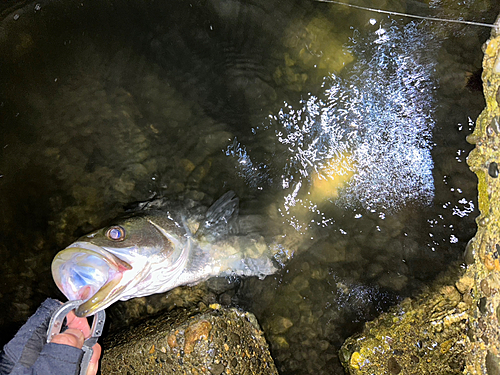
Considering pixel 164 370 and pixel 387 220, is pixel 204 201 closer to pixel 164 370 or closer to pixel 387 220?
pixel 164 370

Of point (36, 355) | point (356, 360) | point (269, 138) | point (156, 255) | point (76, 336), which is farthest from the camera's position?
point (269, 138)

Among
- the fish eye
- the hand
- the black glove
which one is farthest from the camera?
the fish eye

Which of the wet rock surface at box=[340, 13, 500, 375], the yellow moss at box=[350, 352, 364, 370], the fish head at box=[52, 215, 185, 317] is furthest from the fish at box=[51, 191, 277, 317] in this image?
A: the wet rock surface at box=[340, 13, 500, 375]

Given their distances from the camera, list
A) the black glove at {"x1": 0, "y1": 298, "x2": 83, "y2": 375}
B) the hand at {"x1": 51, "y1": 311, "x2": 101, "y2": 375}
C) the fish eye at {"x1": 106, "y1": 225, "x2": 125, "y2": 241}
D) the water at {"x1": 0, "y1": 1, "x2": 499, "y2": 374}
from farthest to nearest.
Result: the water at {"x1": 0, "y1": 1, "x2": 499, "y2": 374} < the fish eye at {"x1": 106, "y1": 225, "x2": 125, "y2": 241} < the hand at {"x1": 51, "y1": 311, "x2": 101, "y2": 375} < the black glove at {"x1": 0, "y1": 298, "x2": 83, "y2": 375}

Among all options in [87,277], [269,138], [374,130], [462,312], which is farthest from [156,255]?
[462,312]

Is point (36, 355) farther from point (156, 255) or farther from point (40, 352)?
point (156, 255)

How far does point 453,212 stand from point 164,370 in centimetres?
262

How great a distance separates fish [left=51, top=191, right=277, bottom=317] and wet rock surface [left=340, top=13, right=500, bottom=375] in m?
1.01

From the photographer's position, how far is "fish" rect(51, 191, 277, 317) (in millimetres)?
2125

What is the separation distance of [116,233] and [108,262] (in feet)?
0.87

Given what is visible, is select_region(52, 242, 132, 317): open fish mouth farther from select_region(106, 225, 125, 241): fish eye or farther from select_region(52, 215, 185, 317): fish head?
select_region(106, 225, 125, 241): fish eye

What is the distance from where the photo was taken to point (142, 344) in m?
2.57

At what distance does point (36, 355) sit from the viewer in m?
2.09

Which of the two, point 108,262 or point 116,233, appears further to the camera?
point 116,233
